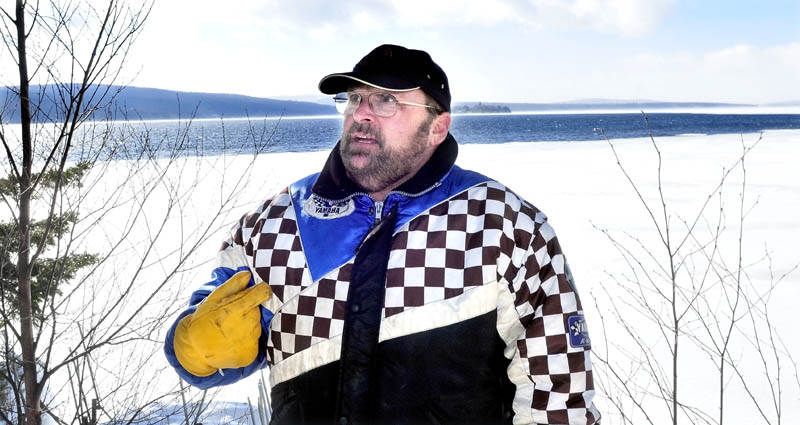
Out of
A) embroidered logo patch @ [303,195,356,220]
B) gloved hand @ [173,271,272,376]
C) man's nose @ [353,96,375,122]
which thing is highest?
man's nose @ [353,96,375,122]

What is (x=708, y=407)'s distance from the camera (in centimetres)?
537

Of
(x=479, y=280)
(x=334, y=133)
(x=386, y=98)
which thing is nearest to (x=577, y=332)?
(x=479, y=280)

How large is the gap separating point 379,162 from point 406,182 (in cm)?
10

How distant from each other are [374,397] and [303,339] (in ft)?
0.79

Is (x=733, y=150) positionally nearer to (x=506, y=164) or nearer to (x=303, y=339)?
(x=506, y=164)

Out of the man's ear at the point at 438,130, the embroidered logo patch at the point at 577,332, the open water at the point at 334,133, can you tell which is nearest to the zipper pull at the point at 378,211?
the man's ear at the point at 438,130

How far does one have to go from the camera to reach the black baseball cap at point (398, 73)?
5.71 feet

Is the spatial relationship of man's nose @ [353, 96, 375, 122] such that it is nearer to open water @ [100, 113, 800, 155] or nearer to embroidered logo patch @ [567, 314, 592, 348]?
embroidered logo patch @ [567, 314, 592, 348]

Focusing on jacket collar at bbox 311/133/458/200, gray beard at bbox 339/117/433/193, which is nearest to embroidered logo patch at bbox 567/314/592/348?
jacket collar at bbox 311/133/458/200

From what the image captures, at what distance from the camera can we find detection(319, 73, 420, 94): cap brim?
68.0 inches

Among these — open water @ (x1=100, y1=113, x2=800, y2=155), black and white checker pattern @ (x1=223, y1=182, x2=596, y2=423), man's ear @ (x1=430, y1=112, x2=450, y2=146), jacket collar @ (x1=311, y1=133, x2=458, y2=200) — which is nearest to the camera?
black and white checker pattern @ (x1=223, y1=182, x2=596, y2=423)

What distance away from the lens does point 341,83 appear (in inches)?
73.9

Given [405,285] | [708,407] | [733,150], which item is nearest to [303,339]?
[405,285]

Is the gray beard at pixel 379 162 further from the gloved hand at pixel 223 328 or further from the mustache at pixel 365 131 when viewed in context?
the gloved hand at pixel 223 328
